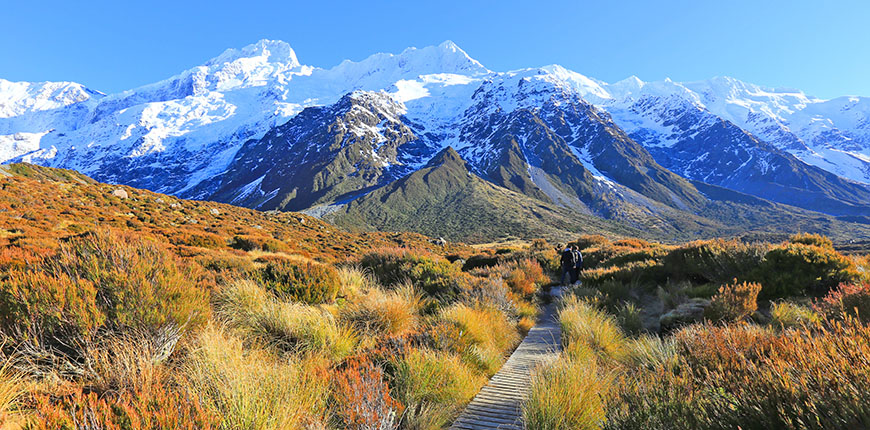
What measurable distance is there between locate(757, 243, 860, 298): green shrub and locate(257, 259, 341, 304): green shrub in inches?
358

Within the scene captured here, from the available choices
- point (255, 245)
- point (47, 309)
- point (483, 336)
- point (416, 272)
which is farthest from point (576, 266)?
point (255, 245)

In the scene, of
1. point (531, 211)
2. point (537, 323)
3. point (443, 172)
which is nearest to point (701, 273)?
point (537, 323)

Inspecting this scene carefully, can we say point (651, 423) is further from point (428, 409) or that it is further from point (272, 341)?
point (272, 341)

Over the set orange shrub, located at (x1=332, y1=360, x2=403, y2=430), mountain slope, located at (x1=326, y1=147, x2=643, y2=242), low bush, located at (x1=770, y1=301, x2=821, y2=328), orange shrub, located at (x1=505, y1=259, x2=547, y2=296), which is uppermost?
orange shrub, located at (x1=332, y1=360, x2=403, y2=430)

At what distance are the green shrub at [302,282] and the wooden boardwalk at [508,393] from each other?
152 inches

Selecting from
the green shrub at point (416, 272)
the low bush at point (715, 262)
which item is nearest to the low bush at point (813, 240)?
the low bush at point (715, 262)

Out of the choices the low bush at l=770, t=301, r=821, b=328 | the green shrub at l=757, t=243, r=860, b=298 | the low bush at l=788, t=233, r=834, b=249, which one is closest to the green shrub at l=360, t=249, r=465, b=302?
the low bush at l=770, t=301, r=821, b=328

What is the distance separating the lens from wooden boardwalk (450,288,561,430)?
353 cm

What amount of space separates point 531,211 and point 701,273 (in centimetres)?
14121

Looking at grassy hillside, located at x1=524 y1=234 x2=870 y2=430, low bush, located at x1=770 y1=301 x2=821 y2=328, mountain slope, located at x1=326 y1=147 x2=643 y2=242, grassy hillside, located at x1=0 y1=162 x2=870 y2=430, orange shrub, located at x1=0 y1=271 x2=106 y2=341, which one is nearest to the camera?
grassy hillside, located at x1=524 y1=234 x2=870 y2=430

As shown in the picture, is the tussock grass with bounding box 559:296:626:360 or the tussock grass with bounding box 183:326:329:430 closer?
the tussock grass with bounding box 183:326:329:430

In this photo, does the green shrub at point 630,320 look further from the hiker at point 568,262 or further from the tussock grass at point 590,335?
the hiker at point 568,262

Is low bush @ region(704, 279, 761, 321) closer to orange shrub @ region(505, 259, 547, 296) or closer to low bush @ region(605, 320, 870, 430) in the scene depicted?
low bush @ region(605, 320, 870, 430)

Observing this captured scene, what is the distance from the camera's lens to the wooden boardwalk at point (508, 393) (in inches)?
139
